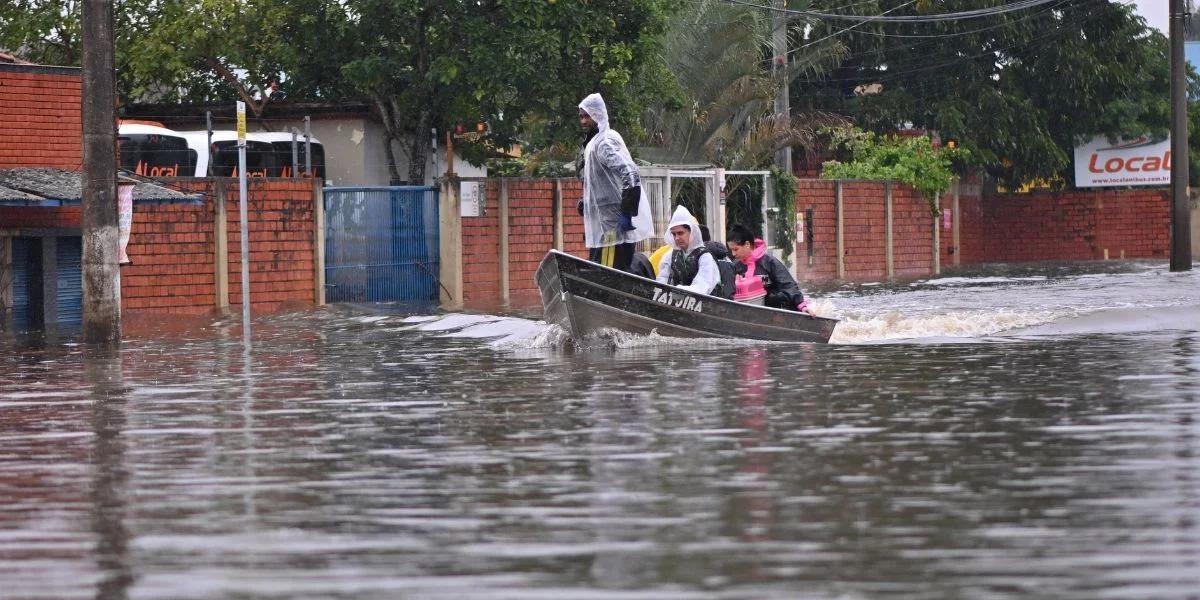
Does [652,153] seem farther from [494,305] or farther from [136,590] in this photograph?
[136,590]

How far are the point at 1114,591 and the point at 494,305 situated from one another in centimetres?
2161

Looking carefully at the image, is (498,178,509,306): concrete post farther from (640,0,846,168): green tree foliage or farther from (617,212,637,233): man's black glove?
(617,212,637,233): man's black glove

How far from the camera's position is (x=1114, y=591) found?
5691 mm

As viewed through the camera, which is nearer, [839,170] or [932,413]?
[932,413]

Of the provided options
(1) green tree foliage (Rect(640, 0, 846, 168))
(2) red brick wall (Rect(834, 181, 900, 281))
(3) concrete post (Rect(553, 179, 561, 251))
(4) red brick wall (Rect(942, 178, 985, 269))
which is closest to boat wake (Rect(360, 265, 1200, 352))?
(3) concrete post (Rect(553, 179, 561, 251))

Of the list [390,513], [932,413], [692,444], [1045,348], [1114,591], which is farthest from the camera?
[1045,348]

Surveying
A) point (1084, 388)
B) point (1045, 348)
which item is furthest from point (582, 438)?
point (1045, 348)

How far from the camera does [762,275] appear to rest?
1831 cm

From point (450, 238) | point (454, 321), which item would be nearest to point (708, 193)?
point (450, 238)

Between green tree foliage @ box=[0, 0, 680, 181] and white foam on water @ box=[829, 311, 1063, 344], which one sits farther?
green tree foliage @ box=[0, 0, 680, 181]

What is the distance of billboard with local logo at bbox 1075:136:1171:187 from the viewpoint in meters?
52.3

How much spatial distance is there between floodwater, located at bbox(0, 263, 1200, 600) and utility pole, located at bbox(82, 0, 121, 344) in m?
2.04

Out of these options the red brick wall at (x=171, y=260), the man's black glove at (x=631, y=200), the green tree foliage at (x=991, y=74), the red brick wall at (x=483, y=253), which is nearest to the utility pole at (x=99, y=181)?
the man's black glove at (x=631, y=200)

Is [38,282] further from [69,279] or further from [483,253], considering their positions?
[483,253]
